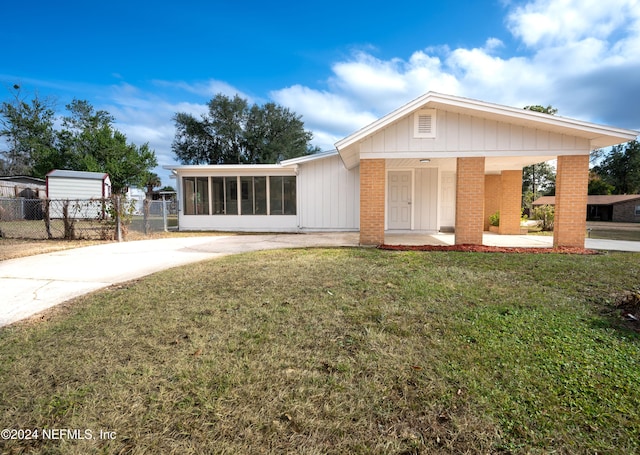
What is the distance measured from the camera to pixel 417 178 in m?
11.9

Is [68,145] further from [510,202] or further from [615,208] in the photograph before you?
[615,208]

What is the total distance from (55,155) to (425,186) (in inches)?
1265

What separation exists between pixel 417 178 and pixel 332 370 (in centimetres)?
1055

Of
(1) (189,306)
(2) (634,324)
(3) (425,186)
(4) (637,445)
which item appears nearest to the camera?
(4) (637,445)

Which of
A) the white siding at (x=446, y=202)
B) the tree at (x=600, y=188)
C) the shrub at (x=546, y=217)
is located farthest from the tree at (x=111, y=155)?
the tree at (x=600, y=188)

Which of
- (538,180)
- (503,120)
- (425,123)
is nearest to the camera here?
(503,120)

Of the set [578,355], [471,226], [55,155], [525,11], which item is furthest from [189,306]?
[55,155]

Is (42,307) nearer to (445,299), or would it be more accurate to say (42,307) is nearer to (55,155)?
(445,299)

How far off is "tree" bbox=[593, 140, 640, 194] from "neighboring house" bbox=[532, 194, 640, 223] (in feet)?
37.5

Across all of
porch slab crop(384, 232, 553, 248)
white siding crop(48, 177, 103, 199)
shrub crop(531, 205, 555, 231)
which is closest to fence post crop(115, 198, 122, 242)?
white siding crop(48, 177, 103, 199)

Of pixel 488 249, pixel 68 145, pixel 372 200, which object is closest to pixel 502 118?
pixel 488 249

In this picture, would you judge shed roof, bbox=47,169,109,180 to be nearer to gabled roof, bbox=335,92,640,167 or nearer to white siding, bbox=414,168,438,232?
gabled roof, bbox=335,92,640,167

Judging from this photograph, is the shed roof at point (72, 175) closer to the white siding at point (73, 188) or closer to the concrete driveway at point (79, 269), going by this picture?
the white siding at point (73, 188)

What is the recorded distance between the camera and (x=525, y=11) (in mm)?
8648
